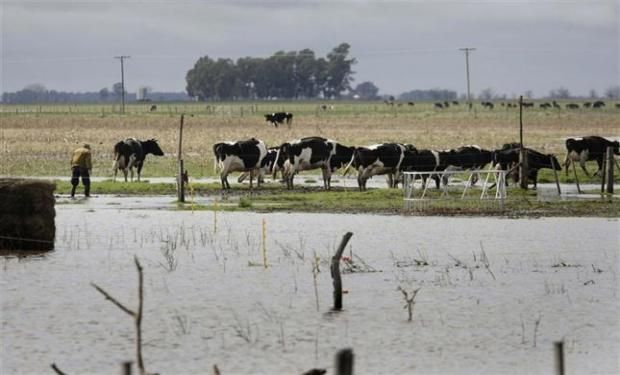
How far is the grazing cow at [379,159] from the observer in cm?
3803

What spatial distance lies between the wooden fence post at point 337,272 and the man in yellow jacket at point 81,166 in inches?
701

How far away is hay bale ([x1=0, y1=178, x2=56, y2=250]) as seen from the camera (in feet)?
80.2

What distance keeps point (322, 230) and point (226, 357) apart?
1293 centimetres

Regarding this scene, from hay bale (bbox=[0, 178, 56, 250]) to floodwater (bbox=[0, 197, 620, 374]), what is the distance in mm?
515

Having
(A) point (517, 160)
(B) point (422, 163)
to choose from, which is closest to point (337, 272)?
(B) point (422, 163)

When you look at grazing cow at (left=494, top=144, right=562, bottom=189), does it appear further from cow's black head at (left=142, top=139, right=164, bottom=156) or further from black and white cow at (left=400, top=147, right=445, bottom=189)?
cow's black head at (left=142, top=139, right=164, bottom=156)

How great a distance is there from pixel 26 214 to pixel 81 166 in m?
11.1

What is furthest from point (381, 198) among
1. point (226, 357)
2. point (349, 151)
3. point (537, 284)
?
point (226, 357)

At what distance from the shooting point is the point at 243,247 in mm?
25891

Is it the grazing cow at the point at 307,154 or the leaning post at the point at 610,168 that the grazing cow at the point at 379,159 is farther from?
the leaning post at the point at 610,168

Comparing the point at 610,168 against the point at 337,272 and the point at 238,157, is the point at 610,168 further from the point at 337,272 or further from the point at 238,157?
the point at 337,272

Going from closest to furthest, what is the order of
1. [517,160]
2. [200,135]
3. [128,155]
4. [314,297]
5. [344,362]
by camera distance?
1. [344,362]
2. [314,297]
3. [517,160]
4. [128,155]
5. [200,135]

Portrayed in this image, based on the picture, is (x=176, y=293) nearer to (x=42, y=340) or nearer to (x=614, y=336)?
(x=42, y=340)

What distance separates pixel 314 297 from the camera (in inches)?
784
